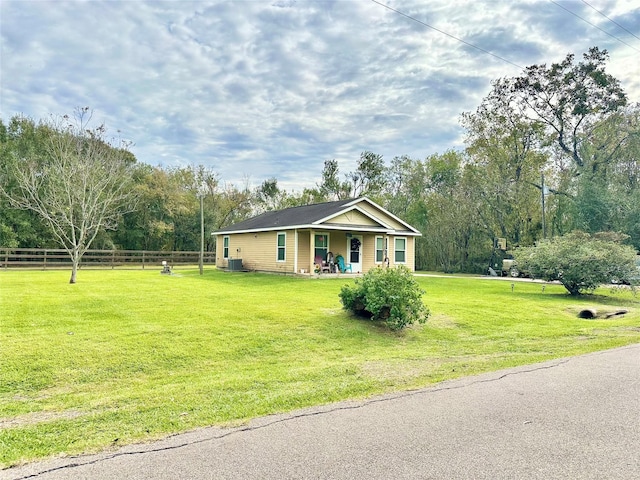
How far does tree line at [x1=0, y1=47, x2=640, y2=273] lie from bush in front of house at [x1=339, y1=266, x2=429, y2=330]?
58.1 feet

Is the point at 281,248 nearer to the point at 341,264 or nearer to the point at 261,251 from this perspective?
the point at 261,251

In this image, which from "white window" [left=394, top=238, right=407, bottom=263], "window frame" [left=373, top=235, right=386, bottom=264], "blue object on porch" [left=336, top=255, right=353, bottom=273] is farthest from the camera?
"white window" [left=394, top=238, right=407, bottom=263]

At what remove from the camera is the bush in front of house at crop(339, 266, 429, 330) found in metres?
8.14

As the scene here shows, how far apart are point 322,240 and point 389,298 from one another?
1257cm

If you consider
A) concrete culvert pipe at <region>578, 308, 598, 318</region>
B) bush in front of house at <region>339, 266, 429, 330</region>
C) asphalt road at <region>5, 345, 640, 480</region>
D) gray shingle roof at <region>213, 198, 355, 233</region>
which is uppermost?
gray shingle roof at <region>213, 198, 355, 233</region>

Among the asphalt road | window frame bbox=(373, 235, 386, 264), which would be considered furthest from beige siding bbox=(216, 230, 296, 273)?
the asphalt road

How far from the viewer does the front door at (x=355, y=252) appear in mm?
21703

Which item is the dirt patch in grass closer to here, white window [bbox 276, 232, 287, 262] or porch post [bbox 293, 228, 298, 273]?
porch post [bbox 293, 228, 298, 273]

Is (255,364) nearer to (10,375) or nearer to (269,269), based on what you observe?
(10,375)

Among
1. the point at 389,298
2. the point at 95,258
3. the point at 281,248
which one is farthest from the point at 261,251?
the point at 389,298

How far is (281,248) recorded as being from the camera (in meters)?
20.7

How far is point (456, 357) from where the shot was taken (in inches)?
260

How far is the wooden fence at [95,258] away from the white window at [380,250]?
14.7 meters

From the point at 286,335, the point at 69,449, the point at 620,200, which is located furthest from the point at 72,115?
the point at 620,200
